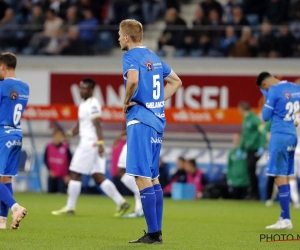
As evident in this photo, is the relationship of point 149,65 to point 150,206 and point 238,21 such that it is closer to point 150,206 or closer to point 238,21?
point 150,206

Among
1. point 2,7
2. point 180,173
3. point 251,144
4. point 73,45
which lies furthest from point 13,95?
point 2,7

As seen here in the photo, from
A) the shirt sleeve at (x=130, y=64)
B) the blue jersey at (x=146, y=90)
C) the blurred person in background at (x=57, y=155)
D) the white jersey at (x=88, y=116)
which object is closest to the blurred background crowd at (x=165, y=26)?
the blurred person in background at (x=57, y=155)

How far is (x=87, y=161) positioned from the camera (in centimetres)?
1600

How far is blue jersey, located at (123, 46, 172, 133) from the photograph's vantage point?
10098 mm

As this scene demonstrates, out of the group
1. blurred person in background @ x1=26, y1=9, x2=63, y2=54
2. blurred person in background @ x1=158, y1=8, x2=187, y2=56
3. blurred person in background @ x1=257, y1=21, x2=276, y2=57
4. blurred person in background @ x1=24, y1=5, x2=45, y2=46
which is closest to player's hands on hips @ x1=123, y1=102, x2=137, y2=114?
blurred person in background @ x1=257, y1=21, x2=276, y2=57

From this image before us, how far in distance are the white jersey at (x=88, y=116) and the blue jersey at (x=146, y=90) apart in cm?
567

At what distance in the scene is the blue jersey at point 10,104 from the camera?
12.2 meters

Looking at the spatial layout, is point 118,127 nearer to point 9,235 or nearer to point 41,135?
point 41,135

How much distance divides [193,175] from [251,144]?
1.62 meters

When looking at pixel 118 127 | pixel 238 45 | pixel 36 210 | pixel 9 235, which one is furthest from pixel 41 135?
pixel 9 235

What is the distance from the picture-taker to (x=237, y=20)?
23.1 m

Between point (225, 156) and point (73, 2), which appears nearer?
point (225, 156)

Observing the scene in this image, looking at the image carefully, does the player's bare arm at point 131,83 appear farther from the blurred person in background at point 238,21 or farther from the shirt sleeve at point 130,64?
the blurred person in background at point 238,21

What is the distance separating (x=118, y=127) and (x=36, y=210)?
727 centimetres
